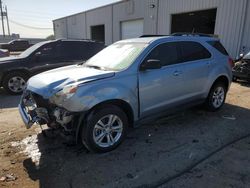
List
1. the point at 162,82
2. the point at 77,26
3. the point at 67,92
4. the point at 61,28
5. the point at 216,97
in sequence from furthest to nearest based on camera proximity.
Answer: the point at 61,28 → the point at 77,26 → the point at 216,97 → the point at 162,82 → the point at 67,92

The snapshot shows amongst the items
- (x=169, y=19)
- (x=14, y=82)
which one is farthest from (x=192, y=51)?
(x=169, y=19)

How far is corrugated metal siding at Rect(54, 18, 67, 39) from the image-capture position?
33656mm

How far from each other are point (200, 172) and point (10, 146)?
3.23 meters

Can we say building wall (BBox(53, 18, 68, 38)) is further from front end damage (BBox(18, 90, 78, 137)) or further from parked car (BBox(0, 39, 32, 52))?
front end damage (BBox(18, 90, 78, 137))

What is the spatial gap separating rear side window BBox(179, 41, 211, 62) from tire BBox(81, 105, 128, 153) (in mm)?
1932

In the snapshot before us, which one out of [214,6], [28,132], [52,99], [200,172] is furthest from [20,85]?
[214,6]

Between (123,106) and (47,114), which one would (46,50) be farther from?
(123,106)

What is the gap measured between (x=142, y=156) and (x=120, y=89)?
3.73 feet

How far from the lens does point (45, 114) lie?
138 inches

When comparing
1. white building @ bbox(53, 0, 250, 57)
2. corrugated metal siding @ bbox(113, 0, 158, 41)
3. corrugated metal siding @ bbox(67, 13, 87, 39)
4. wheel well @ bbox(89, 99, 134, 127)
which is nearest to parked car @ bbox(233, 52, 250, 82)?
white building @ bbox(53, 0, 250, 57)

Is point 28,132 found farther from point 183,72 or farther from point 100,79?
point 183,72

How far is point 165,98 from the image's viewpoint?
4.26 meters

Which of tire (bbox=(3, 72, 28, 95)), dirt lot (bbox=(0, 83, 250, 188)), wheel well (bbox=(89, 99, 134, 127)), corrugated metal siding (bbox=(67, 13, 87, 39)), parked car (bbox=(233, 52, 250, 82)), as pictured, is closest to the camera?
dirt lot (bbox=(0, 83, 250, 188))

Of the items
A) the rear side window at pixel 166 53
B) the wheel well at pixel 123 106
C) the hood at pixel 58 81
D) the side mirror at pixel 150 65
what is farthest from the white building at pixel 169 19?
the hood at pixel 58 81
